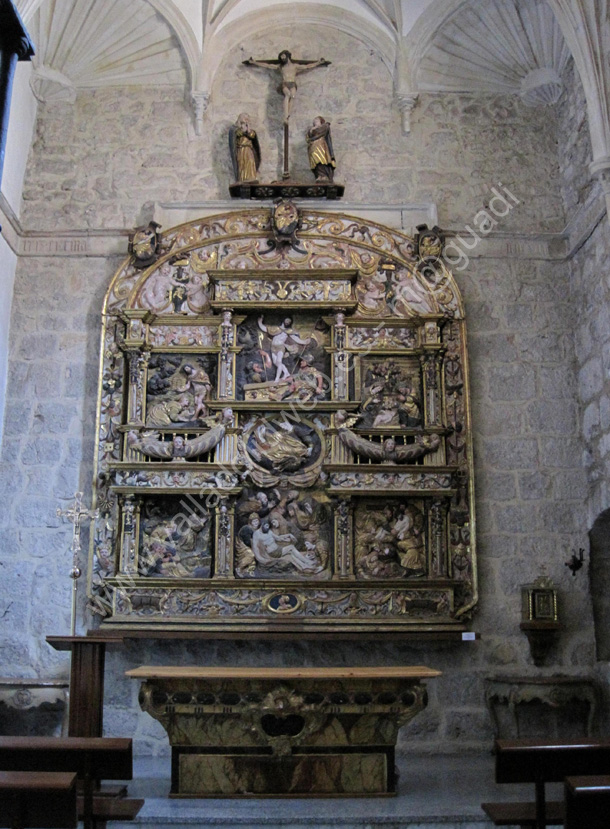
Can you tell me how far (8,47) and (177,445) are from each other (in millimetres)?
5246

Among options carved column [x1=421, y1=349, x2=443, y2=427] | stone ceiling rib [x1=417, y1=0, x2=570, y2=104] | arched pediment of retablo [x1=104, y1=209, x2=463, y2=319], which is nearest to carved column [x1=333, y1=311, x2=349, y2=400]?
arched pediment of retablo [x1=104, y1=209, x2=463, y2=319]

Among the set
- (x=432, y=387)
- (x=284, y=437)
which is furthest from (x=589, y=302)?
(x=284, y=437)

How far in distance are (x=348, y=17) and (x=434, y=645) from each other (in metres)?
6.19

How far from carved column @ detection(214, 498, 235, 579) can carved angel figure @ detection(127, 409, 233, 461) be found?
495 millimetres

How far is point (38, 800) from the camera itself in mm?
3959

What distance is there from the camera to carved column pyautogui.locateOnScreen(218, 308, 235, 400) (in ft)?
27.4

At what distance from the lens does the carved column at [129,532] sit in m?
7.95

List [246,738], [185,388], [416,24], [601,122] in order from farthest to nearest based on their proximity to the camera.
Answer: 1. [416,24]
2. [185,388]
3. [601,122]
4. [246,738]

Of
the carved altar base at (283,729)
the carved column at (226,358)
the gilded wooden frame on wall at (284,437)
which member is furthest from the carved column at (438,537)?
the carved column at (226,358)

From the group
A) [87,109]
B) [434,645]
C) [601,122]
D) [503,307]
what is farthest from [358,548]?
[87,109]

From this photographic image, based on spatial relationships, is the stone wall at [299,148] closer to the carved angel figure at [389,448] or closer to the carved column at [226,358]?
the carved column at [226,358]

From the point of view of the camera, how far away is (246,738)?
605 centimetres

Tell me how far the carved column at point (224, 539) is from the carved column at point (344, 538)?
919mm

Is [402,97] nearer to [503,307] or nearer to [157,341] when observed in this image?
[503,307]
